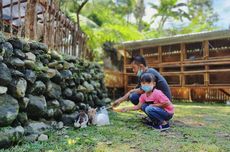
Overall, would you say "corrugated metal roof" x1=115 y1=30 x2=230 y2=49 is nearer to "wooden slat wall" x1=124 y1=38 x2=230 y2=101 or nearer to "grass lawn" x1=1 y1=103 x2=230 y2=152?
"wooden slat wall" x1=124 y1=38 x2=230 y2=101

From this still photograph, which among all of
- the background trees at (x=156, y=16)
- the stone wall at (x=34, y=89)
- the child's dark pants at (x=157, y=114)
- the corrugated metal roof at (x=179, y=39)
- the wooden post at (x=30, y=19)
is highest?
the background trees at (x=156, y=16)

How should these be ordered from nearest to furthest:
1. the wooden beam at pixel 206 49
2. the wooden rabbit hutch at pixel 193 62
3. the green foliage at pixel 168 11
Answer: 1. the wooden rabbit hutch at pixel 193 62
2. the wooden beam at pixel 206 49
3. the green foliage at pixel 168 11

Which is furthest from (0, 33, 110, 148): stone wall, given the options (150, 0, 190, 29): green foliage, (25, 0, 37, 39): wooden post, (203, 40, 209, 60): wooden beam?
(150, 0, 190, 29): green foliage

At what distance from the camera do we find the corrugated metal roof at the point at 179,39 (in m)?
10.8

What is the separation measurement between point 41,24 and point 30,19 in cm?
90

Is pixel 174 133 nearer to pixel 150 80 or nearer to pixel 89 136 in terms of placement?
pixel 150 80

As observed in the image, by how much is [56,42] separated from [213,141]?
10.3ft

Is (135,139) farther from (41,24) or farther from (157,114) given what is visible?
(41,24)

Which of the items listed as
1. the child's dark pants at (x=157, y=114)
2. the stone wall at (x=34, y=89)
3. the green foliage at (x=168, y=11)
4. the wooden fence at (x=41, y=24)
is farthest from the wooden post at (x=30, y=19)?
the green foliage at (x=168, y=11)

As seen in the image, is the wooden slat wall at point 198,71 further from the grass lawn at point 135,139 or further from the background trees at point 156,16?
the grass lawn at point 135,139

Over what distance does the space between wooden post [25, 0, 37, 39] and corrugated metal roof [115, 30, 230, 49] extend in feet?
26.2

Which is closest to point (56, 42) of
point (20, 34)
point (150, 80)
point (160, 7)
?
point (20, 34)

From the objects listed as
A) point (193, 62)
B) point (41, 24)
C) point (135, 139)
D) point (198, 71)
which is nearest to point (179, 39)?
point (193, 62)

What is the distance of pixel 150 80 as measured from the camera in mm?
4840
